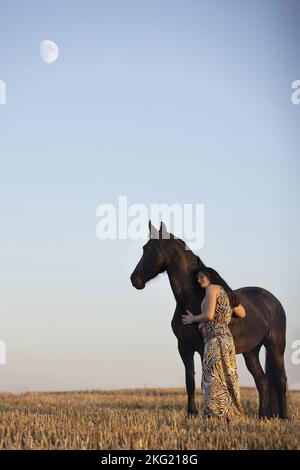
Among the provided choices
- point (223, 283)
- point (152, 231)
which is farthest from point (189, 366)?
point (152, 231)

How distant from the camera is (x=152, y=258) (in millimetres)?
11500

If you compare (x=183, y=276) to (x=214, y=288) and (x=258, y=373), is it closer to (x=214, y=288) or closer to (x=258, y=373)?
(x=214, y=288)

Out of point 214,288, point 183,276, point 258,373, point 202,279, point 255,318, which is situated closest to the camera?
point 214,288

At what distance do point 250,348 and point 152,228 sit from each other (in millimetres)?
3022

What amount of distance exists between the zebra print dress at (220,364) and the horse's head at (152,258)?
1.54m

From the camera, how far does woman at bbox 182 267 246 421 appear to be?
33.0 feet

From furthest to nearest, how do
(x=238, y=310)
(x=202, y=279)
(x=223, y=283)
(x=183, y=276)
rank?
(x=183, y=276) < (x=238, y=310) < (x=223, y=283) < (x=202, y=279)

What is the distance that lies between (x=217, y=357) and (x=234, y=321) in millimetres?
1842

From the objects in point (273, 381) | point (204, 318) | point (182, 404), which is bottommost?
point (182, 404)

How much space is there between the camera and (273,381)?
13.4m

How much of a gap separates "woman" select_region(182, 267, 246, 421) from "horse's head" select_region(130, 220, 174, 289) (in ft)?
4.08

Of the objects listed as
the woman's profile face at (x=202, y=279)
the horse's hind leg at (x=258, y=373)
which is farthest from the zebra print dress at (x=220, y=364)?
the horse's hind leg at (x=258, y=373)
